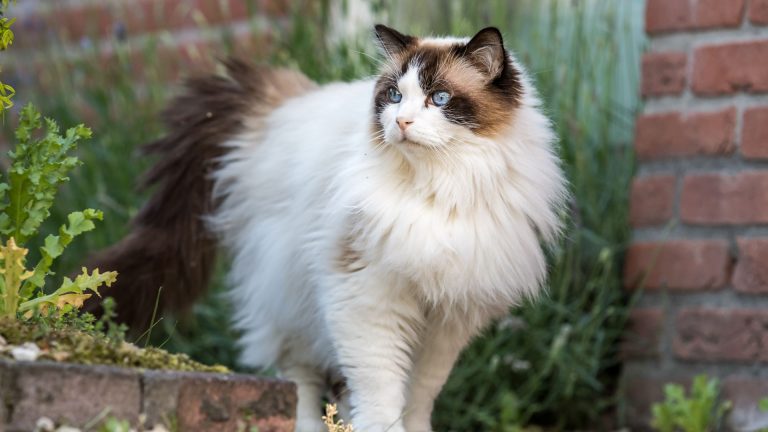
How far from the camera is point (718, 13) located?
108 inches

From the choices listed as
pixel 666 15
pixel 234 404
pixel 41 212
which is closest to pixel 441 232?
pixel 234 404

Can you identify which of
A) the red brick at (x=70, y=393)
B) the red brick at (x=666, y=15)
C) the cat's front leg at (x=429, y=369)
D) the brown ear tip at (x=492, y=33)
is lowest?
the cat's front leg at (x=429, y=369)

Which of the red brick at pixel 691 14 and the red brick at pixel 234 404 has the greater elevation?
the red brick at pixel 691 14

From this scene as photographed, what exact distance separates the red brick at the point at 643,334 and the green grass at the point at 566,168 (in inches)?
1.6

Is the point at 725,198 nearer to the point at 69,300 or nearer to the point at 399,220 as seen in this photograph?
the point at 399,220

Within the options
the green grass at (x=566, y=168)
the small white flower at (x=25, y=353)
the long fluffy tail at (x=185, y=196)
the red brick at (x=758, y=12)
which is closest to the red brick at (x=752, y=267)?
the green grass at (x=566, y=168)

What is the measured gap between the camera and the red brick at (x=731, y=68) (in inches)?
105

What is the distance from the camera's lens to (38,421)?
1384 mm

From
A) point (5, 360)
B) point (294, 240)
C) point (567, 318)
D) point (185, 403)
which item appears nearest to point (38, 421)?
point (5, 360)

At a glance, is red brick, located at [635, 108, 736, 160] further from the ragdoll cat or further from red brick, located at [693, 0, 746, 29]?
the ragdoll cat

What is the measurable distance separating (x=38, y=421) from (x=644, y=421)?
2012 millimetres

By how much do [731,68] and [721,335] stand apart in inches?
28.9

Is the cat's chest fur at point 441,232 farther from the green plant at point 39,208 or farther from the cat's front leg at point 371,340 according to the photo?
the green plant at point 39,208

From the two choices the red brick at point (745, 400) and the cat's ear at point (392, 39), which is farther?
the red brick at point (745, 400)
